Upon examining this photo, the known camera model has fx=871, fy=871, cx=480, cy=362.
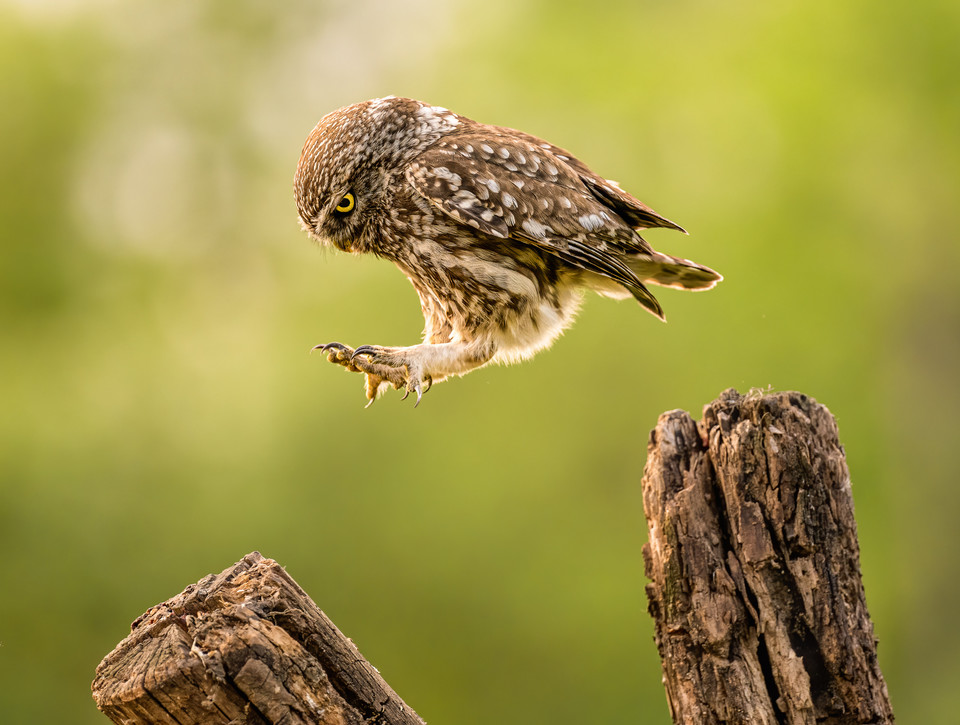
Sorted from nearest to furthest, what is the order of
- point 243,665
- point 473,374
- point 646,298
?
1. point 243,665
2. point 646,298
3. point 473,374

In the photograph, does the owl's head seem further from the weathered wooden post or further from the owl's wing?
the weathered wooden post

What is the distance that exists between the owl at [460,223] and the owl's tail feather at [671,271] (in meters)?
0.07

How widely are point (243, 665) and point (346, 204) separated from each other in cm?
147

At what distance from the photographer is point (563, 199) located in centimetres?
273

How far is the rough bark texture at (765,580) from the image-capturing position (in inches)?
84.4

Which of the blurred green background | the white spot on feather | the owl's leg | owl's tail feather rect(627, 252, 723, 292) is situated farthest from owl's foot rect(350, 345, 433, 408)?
the blurred green background

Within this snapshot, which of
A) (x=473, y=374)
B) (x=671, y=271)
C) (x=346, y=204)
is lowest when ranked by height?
(x=671, y=271)

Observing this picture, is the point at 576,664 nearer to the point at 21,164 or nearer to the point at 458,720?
the point at 458,720

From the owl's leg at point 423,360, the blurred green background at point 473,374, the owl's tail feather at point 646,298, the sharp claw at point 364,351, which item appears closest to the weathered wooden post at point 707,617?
the owl's tail feather at point 646,298

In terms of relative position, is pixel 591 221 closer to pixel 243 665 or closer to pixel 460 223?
pixel 460 223

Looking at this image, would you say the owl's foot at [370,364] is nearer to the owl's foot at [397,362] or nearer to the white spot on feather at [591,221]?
the owl's foot at [397,362]

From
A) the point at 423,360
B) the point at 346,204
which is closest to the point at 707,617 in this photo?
the point at 423,360

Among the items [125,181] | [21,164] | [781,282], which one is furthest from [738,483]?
[21,164]

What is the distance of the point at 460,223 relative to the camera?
269cm
